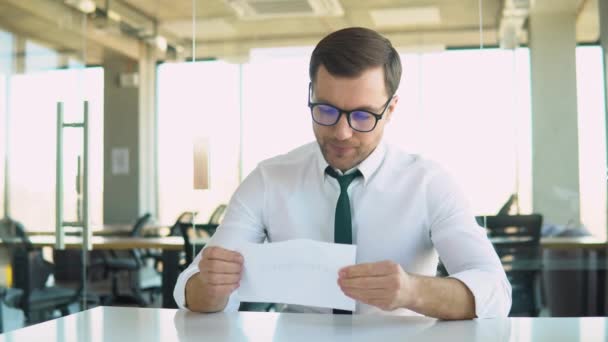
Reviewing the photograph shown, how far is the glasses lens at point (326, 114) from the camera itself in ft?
5.13

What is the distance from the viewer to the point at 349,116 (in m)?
1.57

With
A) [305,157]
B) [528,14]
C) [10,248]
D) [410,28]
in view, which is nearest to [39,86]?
[10,248]

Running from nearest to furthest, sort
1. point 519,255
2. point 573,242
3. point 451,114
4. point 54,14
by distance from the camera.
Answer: point 573,242, point 519,255, point 451,114, point 54,14

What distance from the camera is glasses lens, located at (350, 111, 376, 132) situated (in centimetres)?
156

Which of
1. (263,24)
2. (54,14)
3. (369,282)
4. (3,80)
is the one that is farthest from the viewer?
(54,14)

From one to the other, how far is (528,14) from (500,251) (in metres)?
1.41

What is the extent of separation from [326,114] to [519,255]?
300 centimetres

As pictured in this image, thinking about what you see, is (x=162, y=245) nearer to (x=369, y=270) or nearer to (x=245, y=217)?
(x=245, y=217)

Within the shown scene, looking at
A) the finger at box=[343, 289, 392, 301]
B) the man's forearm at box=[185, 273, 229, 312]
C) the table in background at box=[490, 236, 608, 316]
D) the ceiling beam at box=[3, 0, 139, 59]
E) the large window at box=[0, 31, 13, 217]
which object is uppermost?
the ceiling beam at box=[3, 0, 139, 59]

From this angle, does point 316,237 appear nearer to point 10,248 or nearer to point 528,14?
point 528,14

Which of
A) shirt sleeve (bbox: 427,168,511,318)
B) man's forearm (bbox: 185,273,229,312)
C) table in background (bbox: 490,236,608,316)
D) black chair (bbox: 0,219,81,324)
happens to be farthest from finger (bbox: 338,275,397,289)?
black chair (bbox: 0,219,81,324)

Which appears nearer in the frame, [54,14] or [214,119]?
[214,119]

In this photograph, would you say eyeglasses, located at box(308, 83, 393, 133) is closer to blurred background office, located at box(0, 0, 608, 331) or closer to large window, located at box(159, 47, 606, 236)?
blurred background office, located at box(0, 0, 608, 331)

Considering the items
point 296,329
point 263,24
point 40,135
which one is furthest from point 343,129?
point 40,135
